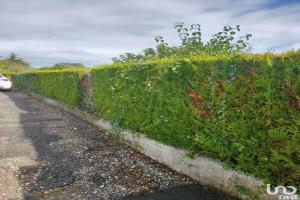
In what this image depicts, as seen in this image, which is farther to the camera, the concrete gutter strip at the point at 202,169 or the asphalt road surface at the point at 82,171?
the asphalt road surface at the point at 82,171

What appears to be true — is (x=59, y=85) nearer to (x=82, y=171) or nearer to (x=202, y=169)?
(x=82, y=171)

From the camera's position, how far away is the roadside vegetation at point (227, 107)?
16.4 feet

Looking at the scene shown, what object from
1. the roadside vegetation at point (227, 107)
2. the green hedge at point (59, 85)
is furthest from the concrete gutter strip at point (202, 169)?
the green hedge at point (59, 85)

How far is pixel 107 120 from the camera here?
39.0 feet

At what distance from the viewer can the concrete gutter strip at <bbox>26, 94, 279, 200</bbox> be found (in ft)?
18.0

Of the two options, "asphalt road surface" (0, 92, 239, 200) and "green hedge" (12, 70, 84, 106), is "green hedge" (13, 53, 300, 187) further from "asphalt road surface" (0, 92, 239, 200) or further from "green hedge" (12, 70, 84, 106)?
"green hedge" (12, 70, 84, 106)

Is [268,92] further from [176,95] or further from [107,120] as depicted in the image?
[107,120]

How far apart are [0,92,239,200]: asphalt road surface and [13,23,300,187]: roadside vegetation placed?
677mm

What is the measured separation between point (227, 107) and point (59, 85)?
1482 cm

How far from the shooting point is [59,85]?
19.6 m

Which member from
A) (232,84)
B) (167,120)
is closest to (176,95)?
(167,120)

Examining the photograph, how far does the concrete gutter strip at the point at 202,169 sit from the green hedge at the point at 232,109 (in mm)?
140

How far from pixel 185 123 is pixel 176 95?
2.18 ft

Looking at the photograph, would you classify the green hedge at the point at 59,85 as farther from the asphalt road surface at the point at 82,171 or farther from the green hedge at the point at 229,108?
the green hedge at the point at 229,108
